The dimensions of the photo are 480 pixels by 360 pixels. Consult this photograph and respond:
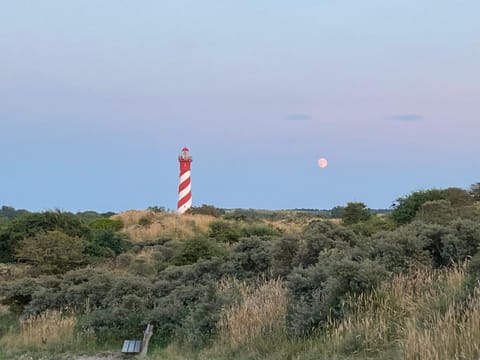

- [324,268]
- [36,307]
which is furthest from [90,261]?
[324,268]

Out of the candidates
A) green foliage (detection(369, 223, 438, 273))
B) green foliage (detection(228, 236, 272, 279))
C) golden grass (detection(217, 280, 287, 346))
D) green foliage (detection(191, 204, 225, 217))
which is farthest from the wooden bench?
green foliage (detection(191, 204, 225, 217))

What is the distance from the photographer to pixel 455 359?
551 cm

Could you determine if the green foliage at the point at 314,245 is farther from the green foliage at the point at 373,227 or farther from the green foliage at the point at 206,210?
the green foliage at the point at 206,210

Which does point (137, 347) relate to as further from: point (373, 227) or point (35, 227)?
point (35, 227)

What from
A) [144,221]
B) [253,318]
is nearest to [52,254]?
[253,318]

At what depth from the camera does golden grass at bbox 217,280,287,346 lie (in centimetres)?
915

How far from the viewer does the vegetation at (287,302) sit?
7332mm

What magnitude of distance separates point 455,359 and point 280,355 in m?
3.10

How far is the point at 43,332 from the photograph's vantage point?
12.2m

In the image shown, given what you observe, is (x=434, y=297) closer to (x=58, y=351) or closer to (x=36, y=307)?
(x=58, y=351)

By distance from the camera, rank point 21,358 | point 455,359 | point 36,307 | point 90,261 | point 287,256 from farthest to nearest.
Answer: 1. point 90,261
2. point 36,307
3. point 287,256
4. point 21,358
5. point 455,359

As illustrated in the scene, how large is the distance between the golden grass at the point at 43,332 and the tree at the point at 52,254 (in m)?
8.62

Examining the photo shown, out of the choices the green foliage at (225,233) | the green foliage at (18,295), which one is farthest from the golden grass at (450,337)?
the green foliage at (225,233)

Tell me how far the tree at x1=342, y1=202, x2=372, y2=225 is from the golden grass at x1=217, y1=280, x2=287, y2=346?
19.5 metres
